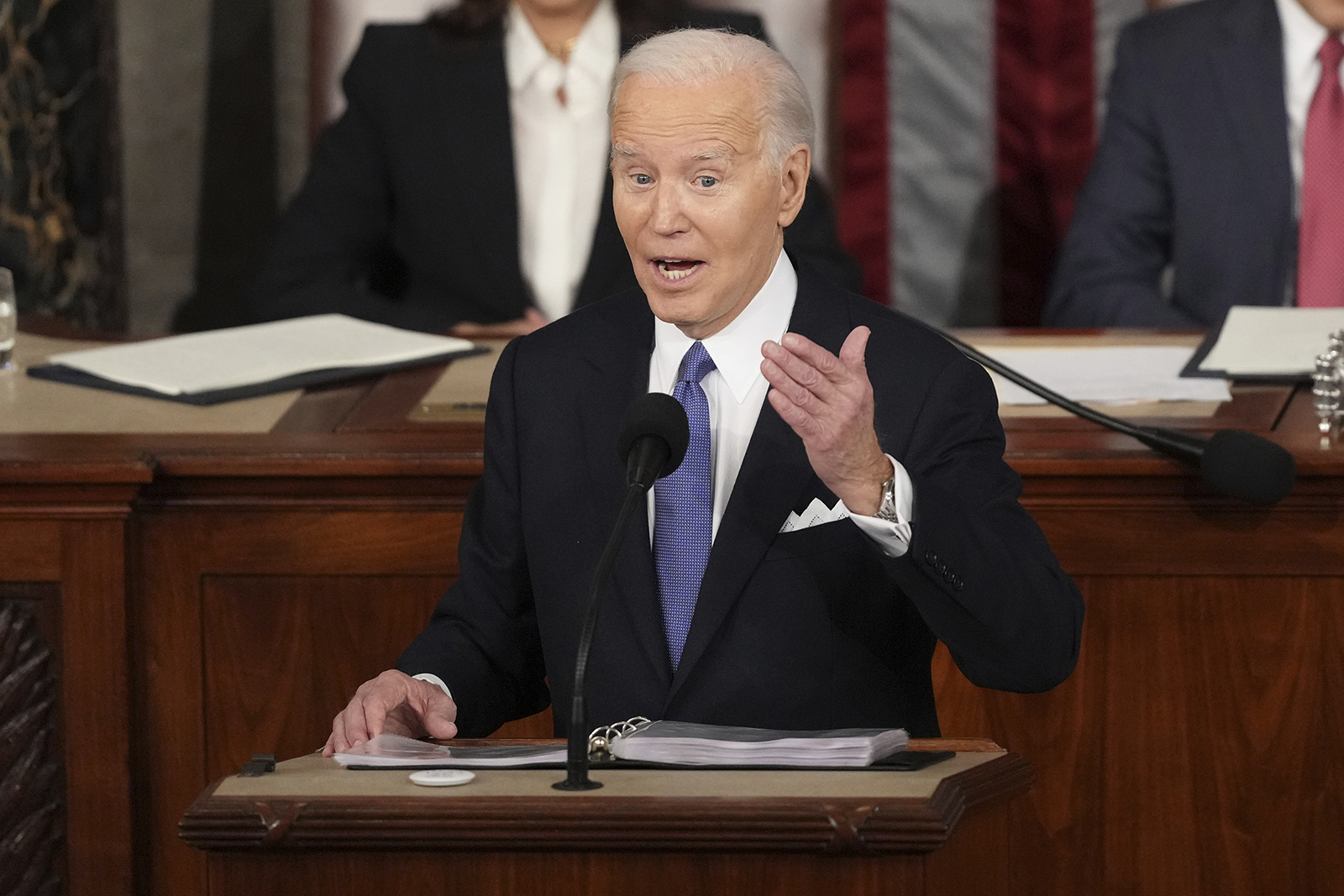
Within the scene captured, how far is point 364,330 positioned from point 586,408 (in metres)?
0.99

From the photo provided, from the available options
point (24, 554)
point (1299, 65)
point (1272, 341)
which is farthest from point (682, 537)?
point (1299, 65)

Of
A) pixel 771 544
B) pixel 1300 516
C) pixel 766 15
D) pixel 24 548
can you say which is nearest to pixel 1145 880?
pixel 1300 516

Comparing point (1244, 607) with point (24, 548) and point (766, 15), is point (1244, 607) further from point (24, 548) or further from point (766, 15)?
point (766, 15)

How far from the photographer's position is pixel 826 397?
4.00ft

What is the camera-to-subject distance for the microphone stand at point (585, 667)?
3.59ft

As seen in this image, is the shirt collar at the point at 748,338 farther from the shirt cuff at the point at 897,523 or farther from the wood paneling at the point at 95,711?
the wood paneling at the point at 95,711

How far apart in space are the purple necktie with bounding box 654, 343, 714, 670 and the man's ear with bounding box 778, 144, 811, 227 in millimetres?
197

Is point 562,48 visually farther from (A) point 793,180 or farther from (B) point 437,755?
(B) point 437,755

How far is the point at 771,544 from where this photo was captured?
1.49m

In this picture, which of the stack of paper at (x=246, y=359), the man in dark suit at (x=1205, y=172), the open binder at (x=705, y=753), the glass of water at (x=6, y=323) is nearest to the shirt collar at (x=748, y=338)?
the open binder at (x=705, y=753)

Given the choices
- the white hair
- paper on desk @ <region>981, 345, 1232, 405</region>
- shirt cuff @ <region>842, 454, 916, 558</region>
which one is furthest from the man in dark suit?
shirt cuff @ <region>842, 454, 916, 558</region>

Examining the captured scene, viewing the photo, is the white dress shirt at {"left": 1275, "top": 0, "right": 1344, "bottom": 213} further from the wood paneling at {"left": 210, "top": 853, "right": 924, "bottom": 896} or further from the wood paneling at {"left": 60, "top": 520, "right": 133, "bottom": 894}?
the wood paneling at {"left": 210, "top": 853, "right": 924, "bottom": 896}

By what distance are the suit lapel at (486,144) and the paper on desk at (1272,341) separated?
4.68 feet

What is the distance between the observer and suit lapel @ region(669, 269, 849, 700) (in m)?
1.46
